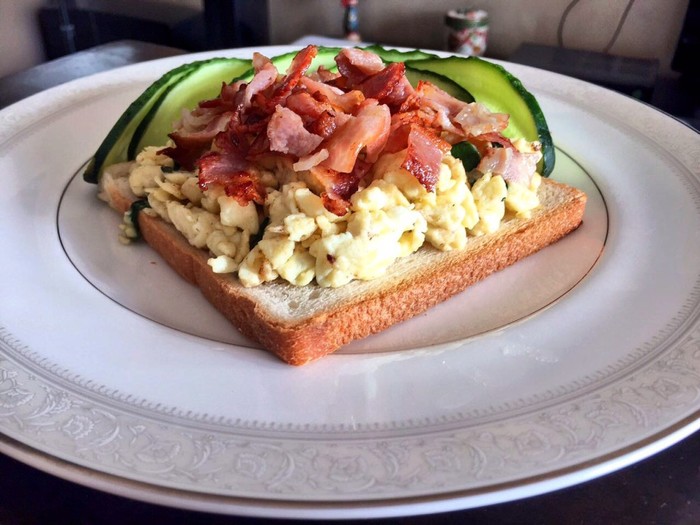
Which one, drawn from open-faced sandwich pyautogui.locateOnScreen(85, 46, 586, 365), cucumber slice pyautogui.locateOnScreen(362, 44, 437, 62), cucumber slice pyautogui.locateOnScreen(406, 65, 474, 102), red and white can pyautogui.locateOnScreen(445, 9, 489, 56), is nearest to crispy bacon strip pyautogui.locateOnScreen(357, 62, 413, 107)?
open-faced sandwich pyautogui.locateOnScreen(85, 46, 586, 365)

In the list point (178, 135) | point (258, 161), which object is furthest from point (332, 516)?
point (178, 135)

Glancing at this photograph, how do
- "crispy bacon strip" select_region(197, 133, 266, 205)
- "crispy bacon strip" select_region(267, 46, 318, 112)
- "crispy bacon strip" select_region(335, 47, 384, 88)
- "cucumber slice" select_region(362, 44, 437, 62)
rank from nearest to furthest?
"crispy bacon strip" select_region(197, 133, 266, 205) < "crispy bacon strip" select_region(267, 46, 318, 112) < "crispy bacon strip" select_region(335, 47, 384, 88) < "cucumber slice" select_region(362, 44, 437, 62)

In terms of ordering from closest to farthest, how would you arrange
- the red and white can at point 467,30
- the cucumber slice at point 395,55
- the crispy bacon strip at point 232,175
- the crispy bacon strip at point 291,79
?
the crispy bacon strip at point 232,175, the crispy bacon strip at point 291,79, the cucumber slice at point 395,55, the red and white can at point 467,30

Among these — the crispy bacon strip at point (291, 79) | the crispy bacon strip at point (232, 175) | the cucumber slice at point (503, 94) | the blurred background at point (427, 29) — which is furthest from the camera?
the blurred background at point (427, 29)

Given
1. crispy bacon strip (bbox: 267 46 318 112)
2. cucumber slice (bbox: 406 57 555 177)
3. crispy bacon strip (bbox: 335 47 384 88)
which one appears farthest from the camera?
cucumber slice (bbox: 406 57 555 177)

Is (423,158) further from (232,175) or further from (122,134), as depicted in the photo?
(122,134)

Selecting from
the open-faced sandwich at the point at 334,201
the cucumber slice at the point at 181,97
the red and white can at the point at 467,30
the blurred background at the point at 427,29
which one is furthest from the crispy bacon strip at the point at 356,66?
the red and white can at the point at 467,30

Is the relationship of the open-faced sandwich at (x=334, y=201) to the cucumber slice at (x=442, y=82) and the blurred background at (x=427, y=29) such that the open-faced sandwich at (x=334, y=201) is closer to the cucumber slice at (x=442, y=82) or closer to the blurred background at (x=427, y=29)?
the cucumber slice at (x=442, y=82)

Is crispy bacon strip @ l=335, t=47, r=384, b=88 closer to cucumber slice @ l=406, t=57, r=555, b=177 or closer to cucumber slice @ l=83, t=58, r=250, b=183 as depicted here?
cucumber slice @ l=406, t=57, r=555, b=177
